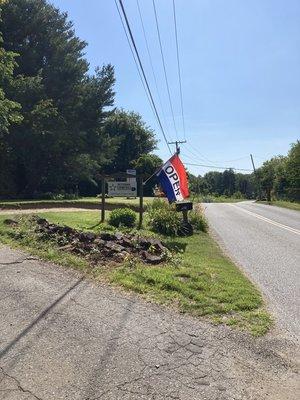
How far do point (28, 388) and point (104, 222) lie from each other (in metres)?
11.1

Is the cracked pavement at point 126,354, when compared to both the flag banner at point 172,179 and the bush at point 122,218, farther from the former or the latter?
the bush at point 122,218

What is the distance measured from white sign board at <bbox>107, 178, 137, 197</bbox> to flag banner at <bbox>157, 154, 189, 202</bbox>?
9.03ft

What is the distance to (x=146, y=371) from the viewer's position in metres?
4.11

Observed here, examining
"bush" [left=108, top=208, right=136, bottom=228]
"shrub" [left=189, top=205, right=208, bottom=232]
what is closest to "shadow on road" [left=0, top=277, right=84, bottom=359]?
"bush" [left=108, top=208, right=136, bottom=228]

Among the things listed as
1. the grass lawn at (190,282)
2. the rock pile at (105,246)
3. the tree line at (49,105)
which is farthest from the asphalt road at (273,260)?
the tree line at (49,105)

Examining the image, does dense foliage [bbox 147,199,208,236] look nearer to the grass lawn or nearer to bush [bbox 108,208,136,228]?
bush [bbox 108,208,136,228]

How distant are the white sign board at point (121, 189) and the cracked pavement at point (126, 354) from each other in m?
10.1

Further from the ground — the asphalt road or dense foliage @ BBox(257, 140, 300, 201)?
dense foliage @ BBox(257, 140, 300, 201)

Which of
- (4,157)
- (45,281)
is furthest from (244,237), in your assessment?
(4,157)

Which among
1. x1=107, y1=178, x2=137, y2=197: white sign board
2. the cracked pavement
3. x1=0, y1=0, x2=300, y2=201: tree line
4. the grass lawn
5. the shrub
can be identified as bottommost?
the cracked pavement

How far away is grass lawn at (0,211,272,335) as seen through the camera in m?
5.67

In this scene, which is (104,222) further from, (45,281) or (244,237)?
(45,281)

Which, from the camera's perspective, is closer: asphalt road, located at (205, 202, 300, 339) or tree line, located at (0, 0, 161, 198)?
asphalt road, located at (205, 202, 300, 339)

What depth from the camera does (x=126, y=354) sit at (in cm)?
443
